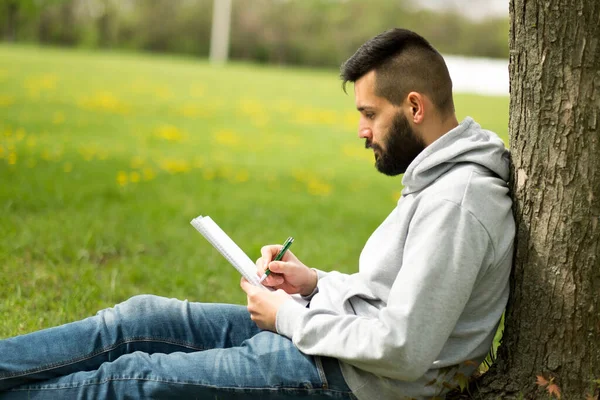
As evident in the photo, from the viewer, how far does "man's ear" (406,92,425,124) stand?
8.34 ft

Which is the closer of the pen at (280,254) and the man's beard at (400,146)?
the man's beard at (400,146)

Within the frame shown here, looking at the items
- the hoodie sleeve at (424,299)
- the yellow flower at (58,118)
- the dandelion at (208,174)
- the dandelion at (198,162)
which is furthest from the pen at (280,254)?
the yellow flower at (58,118)

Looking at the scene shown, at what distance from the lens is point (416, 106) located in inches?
101

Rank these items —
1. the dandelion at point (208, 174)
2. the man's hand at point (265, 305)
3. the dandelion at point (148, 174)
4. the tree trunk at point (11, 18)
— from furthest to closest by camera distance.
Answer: the tree trunk at point (11, 18) → the dandelion at point (208, 174) → the dandelion at point (148, 174) → the man's hand at point (265, 305)

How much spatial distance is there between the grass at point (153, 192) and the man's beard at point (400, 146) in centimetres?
199

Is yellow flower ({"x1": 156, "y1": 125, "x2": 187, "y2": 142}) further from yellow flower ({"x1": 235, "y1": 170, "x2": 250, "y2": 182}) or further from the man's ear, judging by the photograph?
the man's ear

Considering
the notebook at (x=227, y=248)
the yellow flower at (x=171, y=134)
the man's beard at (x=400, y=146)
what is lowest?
the yellow flower at (x=171, y=134)

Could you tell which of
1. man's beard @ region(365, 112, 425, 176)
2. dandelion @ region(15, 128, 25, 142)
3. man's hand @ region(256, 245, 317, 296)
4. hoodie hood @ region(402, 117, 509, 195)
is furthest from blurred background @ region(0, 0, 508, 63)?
hoodie hood @ region(402, 117, 509, 195)

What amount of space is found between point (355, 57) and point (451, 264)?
2.63ft

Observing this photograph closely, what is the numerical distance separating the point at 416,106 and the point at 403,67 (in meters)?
0.14

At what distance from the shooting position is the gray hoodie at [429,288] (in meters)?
2.21

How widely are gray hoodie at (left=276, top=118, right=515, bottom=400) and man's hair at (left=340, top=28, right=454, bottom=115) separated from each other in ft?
0.53

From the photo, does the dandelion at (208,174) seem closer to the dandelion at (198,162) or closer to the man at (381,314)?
the dandelion at (198,162)

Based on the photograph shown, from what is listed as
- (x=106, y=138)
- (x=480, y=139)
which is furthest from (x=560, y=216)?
(x=106, y=138)
